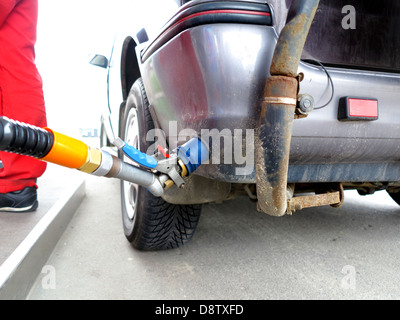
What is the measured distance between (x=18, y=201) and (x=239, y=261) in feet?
4.05

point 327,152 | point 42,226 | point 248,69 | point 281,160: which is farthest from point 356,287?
point 42,226

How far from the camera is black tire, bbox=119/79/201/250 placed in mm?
1368

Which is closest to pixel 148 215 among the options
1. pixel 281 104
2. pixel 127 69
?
pixel 281 104

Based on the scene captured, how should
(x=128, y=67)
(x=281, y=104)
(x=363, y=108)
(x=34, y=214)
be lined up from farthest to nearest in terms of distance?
(x=128, y=67)
(x=34, y=214)
(x=363, y=108)
(x=281, y=104)

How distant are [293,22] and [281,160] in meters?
0.37

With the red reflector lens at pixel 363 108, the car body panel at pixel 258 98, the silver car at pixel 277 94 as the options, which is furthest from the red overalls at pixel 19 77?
the red reflector lens at pixel 363 108

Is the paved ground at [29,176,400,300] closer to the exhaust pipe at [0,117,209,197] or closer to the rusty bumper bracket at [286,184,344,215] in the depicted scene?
the rusty bumper bracket at [286,184,344,215]

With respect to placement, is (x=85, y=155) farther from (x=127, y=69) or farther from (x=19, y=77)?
(x=127, y=69)

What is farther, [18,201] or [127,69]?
[127,69]

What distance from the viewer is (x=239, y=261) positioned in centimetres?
151

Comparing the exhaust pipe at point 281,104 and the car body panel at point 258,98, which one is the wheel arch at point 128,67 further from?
the exhaust pipe at point 281,104

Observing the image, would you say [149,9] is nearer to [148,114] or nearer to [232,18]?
[148,114]

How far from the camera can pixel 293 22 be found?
2.63 feet

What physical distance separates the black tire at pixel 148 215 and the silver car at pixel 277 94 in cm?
6
